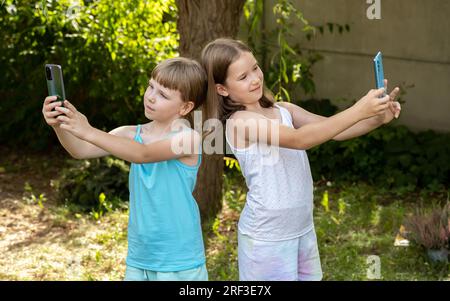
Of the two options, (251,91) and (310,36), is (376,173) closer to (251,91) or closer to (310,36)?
(310,36)

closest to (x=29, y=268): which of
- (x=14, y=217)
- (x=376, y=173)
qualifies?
(x=14, y=217)

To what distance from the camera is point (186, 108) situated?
2.82m

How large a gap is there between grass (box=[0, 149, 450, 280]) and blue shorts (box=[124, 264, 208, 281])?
1534 mm

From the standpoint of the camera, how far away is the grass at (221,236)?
14.7 ft

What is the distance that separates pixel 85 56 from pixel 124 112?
520mm

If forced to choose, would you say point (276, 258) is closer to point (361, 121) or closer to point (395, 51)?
point (361, 121)

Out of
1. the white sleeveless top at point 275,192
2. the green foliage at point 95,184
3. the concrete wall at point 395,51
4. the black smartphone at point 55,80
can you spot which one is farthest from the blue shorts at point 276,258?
the concrete wall at point 395,51

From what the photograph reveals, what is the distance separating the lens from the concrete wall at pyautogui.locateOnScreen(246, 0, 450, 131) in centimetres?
599

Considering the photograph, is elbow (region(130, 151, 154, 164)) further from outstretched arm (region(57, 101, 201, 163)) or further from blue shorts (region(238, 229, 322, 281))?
blue shorts (region(238, 229, 322, 281))

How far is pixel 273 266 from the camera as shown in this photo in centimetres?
284

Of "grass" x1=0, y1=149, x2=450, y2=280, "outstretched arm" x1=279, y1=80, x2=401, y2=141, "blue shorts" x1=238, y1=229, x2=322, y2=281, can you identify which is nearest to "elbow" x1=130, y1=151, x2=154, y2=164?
"blue shorts" x1=238, y1=229, x2=322, y2=281

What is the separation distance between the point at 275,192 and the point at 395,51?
3619mm

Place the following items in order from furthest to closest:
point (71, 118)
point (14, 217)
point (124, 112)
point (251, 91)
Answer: point (124, 112) → point (14, 217) → point (251, 91) → point (71, 118)

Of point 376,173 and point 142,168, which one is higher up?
point 142,168
